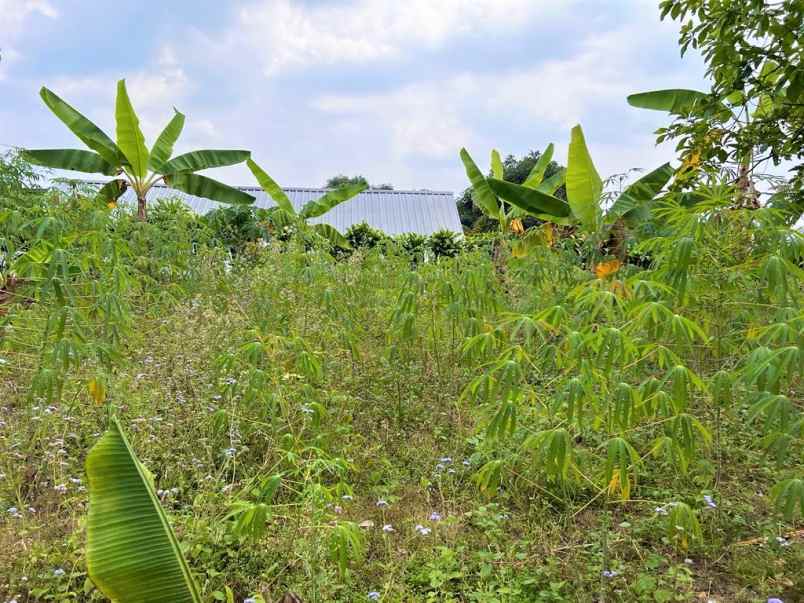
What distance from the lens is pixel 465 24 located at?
181 inches

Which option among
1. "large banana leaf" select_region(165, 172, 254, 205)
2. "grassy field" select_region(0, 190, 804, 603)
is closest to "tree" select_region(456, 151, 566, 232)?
"large banana leaf" select_region(165, 172, 254, 205)

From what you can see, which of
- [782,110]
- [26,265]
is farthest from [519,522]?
[26,265]

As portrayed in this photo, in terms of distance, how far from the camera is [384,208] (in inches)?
629

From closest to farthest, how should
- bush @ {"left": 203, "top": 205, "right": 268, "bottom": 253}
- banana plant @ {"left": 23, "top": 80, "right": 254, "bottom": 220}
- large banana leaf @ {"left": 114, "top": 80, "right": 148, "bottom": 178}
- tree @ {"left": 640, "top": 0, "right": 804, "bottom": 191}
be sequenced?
tree @ {"left": 640, "top": 0, "right": 804, "bottom": 191} → large banana leaf @ {"left": 114, "top": 80, "right": 148, "bottom": 178} → banana plant @ {"left": 23, "top": 80, "right": 254, "bottom": 220} → bush @ {"left": 203, "top": 205, "right": 268, "bottom": 253}

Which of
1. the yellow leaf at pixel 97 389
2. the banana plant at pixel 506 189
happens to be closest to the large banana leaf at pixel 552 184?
the banana plant at pixel 506 189

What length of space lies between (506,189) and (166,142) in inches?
177

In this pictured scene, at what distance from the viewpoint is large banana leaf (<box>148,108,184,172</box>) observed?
651 centimetres

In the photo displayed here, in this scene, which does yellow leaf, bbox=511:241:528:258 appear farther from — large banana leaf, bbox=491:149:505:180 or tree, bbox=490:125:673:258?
large banana leaf, bbox=491:149:505:180

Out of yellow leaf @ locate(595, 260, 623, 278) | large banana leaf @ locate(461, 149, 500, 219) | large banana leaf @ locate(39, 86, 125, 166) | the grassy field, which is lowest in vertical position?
the grassy field

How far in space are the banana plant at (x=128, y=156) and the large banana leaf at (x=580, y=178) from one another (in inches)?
180

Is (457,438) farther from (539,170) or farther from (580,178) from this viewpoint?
(539,170)

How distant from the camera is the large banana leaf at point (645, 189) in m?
5.64

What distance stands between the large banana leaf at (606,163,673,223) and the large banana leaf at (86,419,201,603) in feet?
18.0

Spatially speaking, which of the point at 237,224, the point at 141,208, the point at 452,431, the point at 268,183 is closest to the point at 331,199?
the point at 268,183
